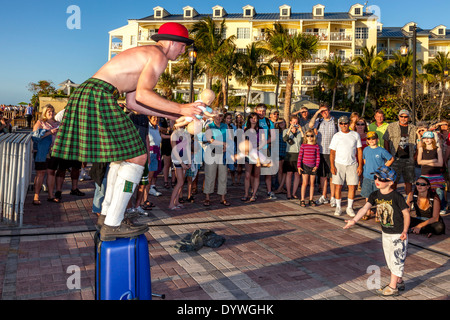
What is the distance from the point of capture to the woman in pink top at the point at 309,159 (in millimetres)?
8820

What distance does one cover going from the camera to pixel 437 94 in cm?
3481

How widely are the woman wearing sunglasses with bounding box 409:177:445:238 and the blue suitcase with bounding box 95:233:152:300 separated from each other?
18.2 ft

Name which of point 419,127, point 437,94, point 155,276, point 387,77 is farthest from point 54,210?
point 387,77

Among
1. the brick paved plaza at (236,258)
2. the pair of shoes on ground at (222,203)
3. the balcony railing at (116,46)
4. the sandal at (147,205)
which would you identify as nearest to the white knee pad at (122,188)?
the brick paved plaza at (236,258)

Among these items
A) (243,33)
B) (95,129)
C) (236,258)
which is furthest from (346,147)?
(243,33)

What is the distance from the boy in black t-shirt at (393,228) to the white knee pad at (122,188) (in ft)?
8.38

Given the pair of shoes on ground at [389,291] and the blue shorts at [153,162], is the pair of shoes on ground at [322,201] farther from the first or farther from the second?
the pair of shoes on ground at [389,291]

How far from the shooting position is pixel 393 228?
425 centimetres

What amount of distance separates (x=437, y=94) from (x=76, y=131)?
3867cm

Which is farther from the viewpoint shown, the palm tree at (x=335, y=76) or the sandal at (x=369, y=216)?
the palm tree at (x=335, y=76)

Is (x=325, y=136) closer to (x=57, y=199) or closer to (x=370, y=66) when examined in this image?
(x=57, y=199)

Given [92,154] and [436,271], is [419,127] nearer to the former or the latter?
[436,271]

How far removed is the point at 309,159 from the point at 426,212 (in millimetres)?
2774

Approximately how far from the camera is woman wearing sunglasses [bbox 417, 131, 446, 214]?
299 inches
